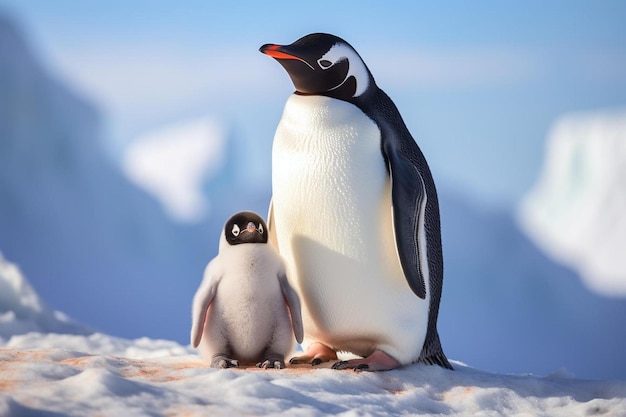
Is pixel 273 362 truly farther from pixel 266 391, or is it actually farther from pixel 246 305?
pixel 266 391

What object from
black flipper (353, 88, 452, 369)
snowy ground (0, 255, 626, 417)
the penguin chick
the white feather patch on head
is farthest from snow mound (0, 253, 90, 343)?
the white feather patch on head

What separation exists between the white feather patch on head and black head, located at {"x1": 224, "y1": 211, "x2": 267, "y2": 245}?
1.89 feet

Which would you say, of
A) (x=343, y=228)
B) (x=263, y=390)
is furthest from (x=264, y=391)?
(x=343, y=228)

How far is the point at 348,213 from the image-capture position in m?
3.18

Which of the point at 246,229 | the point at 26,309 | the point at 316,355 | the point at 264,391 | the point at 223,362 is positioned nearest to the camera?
the point at 264,391

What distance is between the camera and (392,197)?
312 centimetres

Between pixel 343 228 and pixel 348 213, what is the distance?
0.18 feet

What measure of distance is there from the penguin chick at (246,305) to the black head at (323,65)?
0.53m

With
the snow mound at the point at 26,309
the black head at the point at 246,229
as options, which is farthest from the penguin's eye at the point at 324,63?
the snow mound at the point at 26,309

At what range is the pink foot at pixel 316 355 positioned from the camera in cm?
329

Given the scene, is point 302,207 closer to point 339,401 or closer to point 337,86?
point 337,86

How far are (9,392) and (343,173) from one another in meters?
1.32

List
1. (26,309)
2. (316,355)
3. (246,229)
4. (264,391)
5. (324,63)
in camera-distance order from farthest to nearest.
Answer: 1. (26,309)
2. (316,355)
3. (324,63)
4. (246,229)
5. (264,391)

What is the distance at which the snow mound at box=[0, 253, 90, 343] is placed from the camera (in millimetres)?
5512
